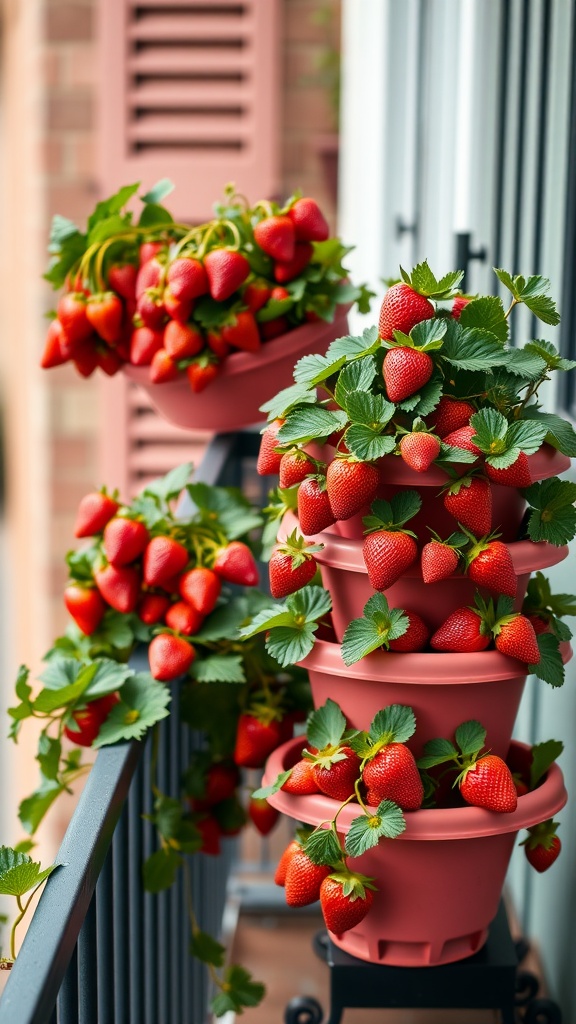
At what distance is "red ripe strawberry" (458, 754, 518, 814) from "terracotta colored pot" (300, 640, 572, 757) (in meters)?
0.04

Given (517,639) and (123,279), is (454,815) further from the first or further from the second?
(123,279)

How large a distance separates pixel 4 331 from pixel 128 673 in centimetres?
441

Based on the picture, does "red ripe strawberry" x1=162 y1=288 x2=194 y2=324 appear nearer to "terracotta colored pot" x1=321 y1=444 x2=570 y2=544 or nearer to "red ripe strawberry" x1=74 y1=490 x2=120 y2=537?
"red ripe strawberry" x1=74 y1=490 x2=120 y2=537

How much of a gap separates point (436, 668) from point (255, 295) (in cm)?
64

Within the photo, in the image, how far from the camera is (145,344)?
1.46 m

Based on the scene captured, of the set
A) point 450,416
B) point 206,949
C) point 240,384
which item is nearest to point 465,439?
point 450,416

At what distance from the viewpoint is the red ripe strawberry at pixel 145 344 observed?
1.46m

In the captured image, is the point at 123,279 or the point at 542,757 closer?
the point at 542,757

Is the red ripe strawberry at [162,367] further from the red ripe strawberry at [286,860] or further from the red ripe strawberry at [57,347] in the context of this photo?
the red ripe strawberry at [286,860]

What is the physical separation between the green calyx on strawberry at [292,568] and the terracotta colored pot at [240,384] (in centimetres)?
52

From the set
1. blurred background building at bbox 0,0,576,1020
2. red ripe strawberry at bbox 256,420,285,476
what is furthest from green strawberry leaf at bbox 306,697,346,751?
blurred background building at bbox 0,0,576,1020

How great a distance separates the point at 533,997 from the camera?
130 cm

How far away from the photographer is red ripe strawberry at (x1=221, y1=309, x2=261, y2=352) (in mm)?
1414

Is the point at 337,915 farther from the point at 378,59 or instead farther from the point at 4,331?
the point at 4,331
